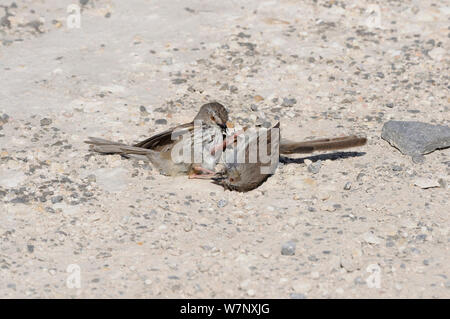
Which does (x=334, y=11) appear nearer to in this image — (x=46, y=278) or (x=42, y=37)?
(x=42, y=37)

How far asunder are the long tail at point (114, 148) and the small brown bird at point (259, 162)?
0.79 meters

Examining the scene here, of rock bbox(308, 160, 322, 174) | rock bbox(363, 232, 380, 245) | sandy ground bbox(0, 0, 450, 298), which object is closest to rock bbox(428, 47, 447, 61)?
sandy ground bbox(0, 0, 450, 298)

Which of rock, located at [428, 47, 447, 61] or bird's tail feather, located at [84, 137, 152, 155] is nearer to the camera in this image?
bird's tail feather, located at [84, 137, 152, 155]

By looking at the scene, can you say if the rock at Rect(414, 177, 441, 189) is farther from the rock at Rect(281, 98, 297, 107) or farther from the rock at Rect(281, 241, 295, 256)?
the rock at Rect(281, 98, 297, 107)

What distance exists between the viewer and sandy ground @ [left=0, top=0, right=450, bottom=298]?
18.3ft

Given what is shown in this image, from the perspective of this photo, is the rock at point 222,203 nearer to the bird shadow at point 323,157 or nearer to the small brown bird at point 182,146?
the small brown bird at point 182,146

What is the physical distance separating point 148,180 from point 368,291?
99.3 inches

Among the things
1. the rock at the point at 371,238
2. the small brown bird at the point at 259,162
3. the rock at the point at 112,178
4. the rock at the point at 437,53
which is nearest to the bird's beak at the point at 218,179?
the small brown bird at the point at 259,162

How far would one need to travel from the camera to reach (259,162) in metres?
6.74

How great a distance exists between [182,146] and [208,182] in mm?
451

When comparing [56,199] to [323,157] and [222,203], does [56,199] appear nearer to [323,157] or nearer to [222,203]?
[222,203]

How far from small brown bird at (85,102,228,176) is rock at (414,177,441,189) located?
1962 millimetres

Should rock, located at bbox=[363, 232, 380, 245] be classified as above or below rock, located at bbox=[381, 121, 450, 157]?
below

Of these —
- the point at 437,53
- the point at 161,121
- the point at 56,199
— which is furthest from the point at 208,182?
the point at 437,53
